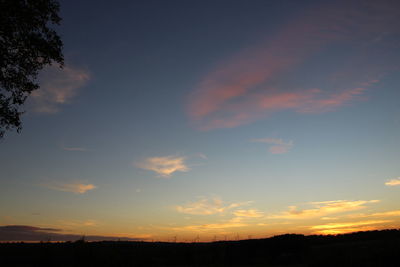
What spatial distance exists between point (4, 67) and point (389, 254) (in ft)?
75.6

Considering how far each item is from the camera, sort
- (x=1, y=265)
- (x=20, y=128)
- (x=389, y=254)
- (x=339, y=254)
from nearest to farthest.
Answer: (x=389, y=254) < (x=339, y=254) < (x=1, y=265) < (x=20, y=128)

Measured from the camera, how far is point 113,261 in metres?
16.3

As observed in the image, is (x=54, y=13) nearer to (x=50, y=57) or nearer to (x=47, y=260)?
(x=50, y=57)

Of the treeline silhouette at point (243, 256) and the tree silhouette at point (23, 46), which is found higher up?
the tree silhouette at point (23, 46)

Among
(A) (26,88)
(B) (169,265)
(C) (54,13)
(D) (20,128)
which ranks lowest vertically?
(B) (169,265)

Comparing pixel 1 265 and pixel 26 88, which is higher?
pixel 26 88

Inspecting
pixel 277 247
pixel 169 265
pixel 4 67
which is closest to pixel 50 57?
pixel 4 67

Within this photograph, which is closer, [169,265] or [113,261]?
[113,261]

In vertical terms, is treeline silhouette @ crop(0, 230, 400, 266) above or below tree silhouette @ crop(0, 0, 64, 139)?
below

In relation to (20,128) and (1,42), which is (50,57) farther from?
(20,128)

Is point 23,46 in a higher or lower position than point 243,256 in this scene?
higher

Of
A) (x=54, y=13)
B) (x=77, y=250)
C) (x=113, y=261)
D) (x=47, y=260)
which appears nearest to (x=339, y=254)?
(x=113, y=261)

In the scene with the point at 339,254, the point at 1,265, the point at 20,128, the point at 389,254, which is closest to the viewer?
the point at 389,254

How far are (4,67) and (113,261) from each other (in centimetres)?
1302
